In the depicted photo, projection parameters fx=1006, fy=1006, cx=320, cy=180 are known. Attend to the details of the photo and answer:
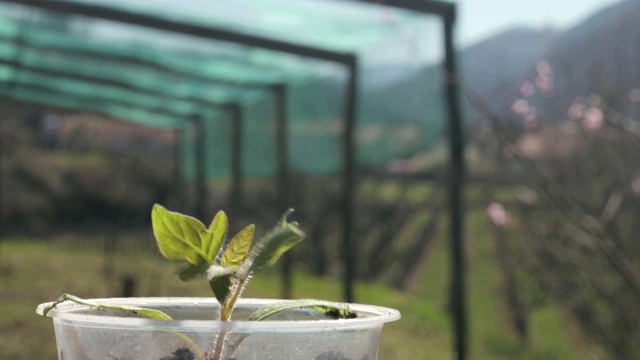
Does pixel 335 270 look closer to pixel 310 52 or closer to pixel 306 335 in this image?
pixel 310 52

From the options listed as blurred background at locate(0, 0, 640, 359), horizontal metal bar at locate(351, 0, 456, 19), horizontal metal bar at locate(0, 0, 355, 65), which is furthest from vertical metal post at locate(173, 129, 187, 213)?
horizontal metal bar at locate(351, 0, 456, 19)

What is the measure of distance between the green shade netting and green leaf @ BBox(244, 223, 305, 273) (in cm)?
276

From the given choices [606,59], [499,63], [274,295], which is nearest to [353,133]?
[606,59]

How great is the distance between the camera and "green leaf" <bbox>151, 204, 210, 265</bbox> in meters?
0.49

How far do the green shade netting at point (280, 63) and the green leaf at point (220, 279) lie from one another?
2.78m

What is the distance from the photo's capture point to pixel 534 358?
771 centimetres

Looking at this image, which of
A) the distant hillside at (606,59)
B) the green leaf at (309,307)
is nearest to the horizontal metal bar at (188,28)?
the distant hillside at (606,59)

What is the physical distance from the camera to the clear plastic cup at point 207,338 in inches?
17.8

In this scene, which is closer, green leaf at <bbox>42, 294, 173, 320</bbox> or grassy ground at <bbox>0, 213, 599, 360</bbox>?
green leaf at <bbox>42, 294, 173, 320</bbox>

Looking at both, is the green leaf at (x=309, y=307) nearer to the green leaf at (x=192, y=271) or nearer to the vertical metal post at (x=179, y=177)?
the green leaf at (x=192, y=271)

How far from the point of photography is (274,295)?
7750 mm

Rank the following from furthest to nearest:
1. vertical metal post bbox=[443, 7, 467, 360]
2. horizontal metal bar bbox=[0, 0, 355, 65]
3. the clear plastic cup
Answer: horizontal metal bar bbox=[0, 0, 355, 65] < vertical metal post bbox=[443, 7, 467, 360] < the clear plastic cup

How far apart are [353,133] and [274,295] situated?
140 inches

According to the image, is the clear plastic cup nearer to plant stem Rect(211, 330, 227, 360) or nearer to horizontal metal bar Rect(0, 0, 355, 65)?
plant stem Rect(211, 330, 227, 360)
